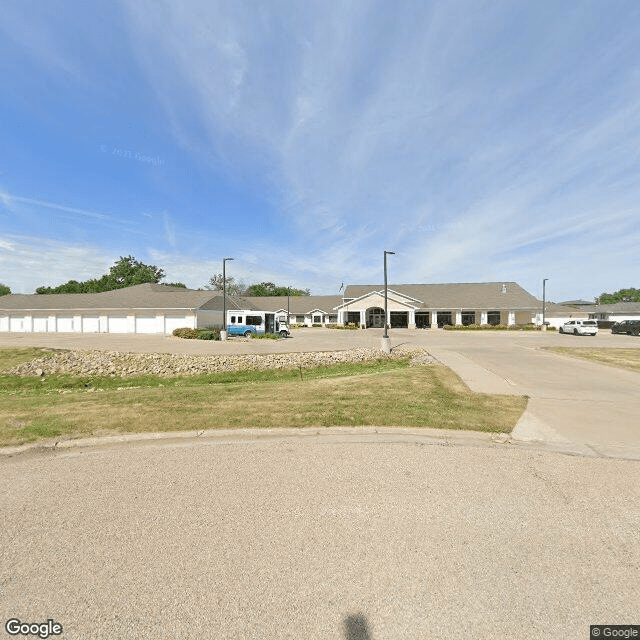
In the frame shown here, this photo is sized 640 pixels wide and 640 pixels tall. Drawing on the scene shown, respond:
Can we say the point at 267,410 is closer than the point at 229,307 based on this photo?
Yes

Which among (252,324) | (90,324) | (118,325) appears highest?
(90,324)

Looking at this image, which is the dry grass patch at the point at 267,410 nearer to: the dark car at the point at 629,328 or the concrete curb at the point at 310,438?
the concrete curb at the point at 310,438

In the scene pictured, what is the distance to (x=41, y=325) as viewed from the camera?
44.1 metres

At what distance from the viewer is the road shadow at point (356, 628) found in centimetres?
224

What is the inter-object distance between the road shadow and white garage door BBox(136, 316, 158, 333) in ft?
142

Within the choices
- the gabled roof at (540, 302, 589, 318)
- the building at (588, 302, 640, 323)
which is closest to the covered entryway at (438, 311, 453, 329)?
the gabled roof at (540, 302, 589, 318)

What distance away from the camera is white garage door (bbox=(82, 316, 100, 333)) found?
42312mm

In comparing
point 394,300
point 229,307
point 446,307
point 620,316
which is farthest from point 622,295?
point 229,307

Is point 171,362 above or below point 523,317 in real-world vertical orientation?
below

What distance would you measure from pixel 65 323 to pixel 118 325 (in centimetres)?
794

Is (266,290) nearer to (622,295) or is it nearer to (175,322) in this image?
(175,322)

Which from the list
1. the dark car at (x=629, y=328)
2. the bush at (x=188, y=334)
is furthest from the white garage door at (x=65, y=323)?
the dark car at (x=629, y=328)

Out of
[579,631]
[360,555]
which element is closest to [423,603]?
[360,555]

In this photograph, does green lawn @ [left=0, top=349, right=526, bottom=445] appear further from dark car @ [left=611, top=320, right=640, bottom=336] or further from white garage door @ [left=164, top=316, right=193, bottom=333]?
dark car @ [left=611, top=320, right=640, bottom=336]
